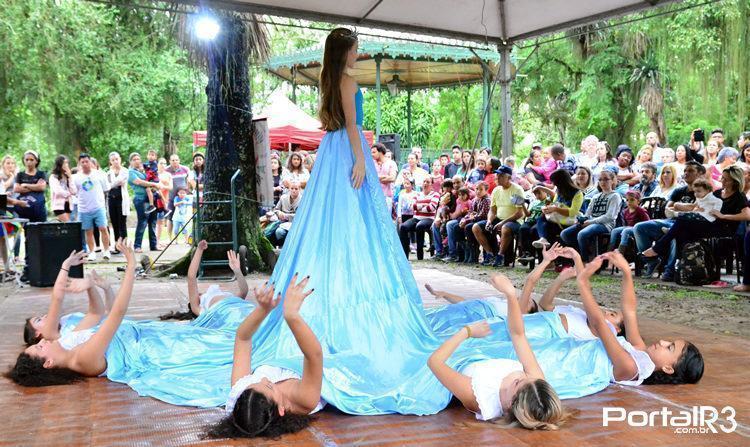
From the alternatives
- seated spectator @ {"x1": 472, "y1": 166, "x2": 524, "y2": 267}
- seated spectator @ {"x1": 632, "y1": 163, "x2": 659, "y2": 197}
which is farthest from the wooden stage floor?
seated spectator @ {"x1": 472, "y1": 166, "x2": 524, "y2": 267}

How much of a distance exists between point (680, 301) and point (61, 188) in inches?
344

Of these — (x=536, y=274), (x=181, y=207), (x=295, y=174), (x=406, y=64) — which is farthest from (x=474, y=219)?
(x=406, y=64)

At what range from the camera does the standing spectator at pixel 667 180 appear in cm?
895

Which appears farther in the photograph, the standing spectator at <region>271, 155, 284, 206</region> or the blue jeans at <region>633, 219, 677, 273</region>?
the standing spectator at <region>271, 155, 284, 206</region>

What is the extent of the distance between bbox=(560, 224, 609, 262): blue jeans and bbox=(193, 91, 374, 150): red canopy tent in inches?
349

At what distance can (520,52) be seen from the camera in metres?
22.8

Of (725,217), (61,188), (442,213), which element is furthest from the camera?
(442,213)

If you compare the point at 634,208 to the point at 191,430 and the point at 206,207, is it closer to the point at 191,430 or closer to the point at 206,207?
the point at 206,207

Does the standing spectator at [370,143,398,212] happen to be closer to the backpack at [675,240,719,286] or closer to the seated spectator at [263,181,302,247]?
the seated spectator at [263,181,302,247]

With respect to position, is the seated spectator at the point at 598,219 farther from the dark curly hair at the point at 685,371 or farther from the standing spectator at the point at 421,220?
the dark curly hair at the point at 685,371

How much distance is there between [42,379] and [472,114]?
28218 millimetres

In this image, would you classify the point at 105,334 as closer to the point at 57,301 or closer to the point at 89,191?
the point at 57,301

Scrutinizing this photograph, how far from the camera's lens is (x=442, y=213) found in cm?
1186

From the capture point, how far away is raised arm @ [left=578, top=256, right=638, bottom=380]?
3875 millimetres
